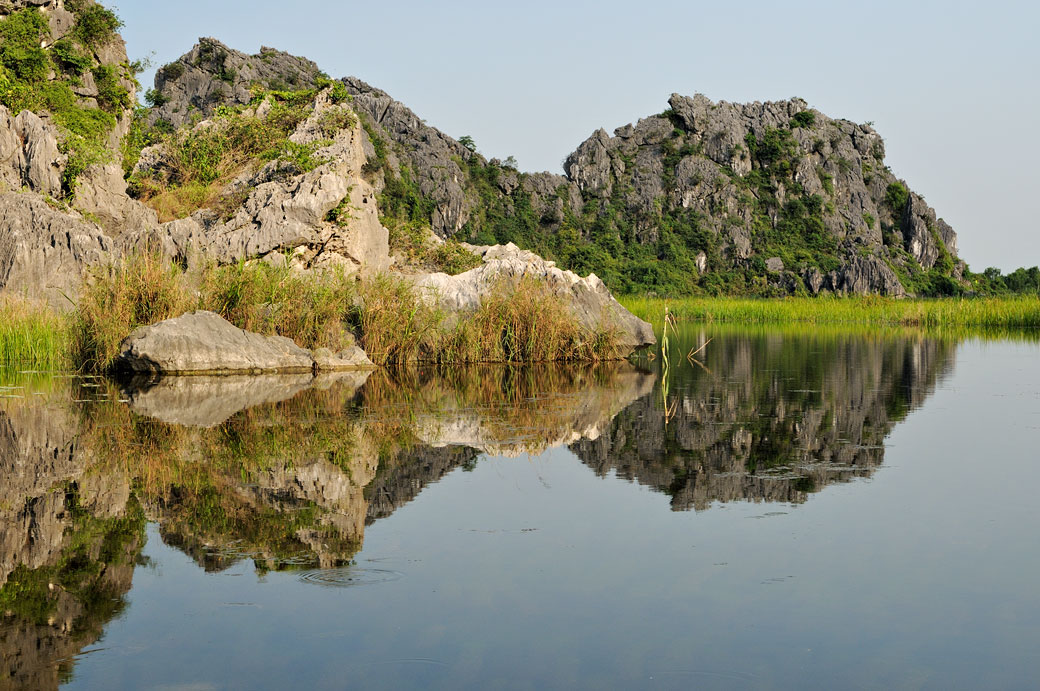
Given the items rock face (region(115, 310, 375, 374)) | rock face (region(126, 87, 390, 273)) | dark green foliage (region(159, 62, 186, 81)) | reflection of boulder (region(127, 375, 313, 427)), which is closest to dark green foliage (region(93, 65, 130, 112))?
rock face (region(126, 87, 390, 273))

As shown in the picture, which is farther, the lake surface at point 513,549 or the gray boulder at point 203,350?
the gray boulder at point 203,350

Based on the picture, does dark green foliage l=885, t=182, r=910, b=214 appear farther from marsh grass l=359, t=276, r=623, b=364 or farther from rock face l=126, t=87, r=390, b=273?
marsh grass l=359, t=276, r=623, b=364

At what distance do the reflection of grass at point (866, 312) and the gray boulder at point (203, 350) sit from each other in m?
19.4

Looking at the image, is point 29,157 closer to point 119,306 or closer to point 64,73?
point 64,73

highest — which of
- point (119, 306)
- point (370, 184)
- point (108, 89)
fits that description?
point (108, 89)

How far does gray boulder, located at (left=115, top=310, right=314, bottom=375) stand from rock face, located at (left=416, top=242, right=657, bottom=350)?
3.70 m

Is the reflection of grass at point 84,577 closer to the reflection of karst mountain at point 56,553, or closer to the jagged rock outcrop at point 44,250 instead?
the reflection of karst mountain at point 56,553

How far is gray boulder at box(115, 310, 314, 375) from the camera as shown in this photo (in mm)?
13609

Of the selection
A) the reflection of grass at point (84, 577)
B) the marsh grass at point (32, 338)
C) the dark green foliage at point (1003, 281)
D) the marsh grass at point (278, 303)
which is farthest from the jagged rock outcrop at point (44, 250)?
the dark green foliage at point (1003, 281)

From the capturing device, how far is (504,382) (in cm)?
1369

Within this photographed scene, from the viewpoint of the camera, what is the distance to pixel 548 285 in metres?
17.8

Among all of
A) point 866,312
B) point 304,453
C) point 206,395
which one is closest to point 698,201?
point 866,312

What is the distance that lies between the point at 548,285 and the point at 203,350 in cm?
650

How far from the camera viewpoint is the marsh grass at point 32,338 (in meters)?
14.8
